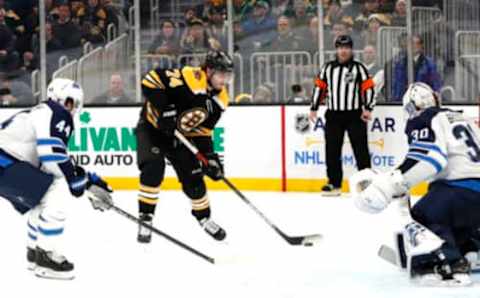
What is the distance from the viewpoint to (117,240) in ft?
21.2

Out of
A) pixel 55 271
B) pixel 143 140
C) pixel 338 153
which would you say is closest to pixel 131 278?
pixel 55 271

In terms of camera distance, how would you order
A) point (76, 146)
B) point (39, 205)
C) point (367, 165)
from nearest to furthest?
1. point (39, 205)
2. point (367, 165)
3. point (76, 146)

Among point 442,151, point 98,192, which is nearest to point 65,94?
point 98,192

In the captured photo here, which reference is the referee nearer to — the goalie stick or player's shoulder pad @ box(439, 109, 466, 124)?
the goalie stick

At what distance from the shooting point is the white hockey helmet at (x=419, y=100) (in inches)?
200

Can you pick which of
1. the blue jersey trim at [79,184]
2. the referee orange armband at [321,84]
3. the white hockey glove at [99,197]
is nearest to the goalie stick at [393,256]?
the white hockey glove at [99,197]

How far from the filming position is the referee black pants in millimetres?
8516

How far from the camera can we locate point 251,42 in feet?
30.8

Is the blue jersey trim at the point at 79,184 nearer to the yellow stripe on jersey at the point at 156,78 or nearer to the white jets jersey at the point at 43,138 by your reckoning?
Answer: the white jets jersey at the point at 43,138

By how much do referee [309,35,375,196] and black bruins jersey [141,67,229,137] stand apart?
2.53 metres

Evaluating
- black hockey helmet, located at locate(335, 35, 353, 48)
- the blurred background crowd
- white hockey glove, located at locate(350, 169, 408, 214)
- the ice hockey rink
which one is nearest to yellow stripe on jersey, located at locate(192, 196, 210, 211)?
the ice hockey rink

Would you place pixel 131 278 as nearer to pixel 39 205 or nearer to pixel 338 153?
pixel 39 205

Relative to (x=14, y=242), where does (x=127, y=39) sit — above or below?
above

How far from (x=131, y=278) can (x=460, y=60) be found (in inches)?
174
